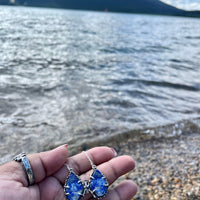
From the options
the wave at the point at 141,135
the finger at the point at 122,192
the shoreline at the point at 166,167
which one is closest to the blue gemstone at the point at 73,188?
the finger at the point at 122,192

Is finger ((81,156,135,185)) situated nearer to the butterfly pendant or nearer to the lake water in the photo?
the butterfly pendant

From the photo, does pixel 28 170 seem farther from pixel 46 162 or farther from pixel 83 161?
pixel 83 161

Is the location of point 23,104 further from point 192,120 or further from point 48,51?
point 48,51

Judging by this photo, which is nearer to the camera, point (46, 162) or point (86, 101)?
point (46, 162)

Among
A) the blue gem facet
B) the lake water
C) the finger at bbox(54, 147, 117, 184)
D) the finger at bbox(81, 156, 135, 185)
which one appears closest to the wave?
the lake water

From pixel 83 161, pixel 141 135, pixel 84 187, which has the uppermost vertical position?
pixel 83 161

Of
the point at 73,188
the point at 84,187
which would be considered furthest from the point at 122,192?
the point at 73,188

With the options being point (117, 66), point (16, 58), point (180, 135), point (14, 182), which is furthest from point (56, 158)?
point (16, 58)
